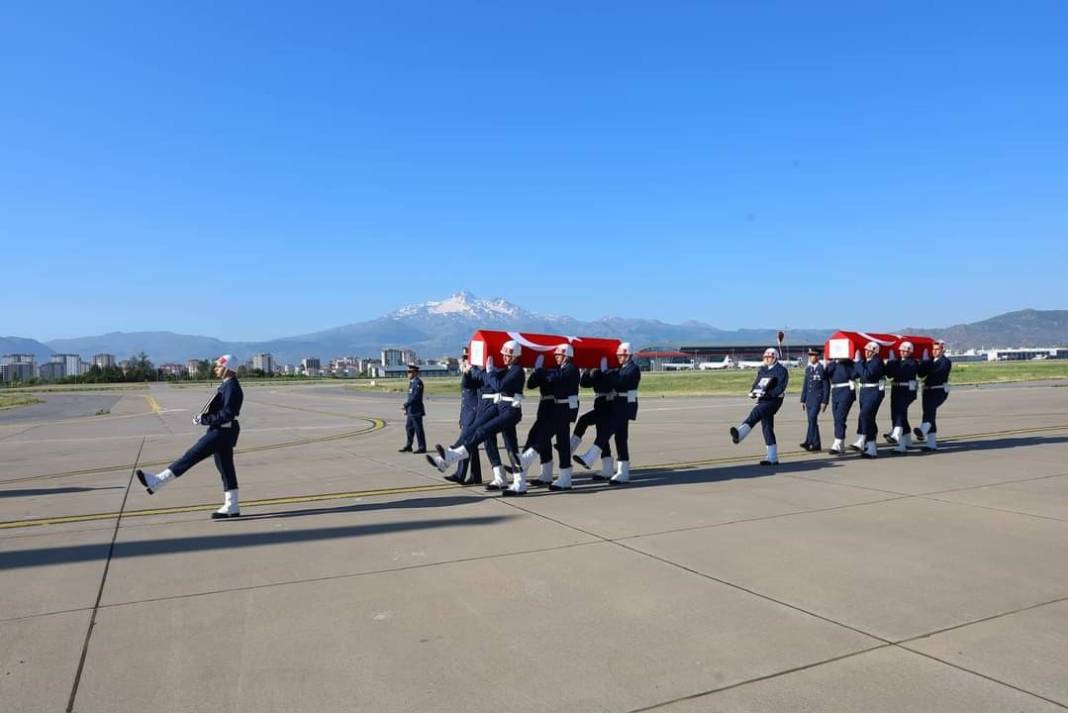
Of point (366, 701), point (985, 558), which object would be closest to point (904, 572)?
point (985, 558)

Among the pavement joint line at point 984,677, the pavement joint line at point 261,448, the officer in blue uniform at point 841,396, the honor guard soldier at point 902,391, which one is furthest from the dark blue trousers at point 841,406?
the pavement joint line at point 261,448

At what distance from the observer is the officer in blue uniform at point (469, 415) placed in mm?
10828

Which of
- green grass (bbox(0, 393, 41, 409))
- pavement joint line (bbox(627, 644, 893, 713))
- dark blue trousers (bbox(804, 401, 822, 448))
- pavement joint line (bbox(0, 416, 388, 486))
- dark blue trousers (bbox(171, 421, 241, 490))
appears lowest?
pavement joint line (bbox(627, 644, 893, 713))

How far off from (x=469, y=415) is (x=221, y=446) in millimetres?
3600

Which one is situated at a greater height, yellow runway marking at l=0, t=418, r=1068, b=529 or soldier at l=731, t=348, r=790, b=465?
soldier at l=731, t=348, r=790, b=465

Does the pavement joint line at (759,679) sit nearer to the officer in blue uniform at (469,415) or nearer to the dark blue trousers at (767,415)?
the officer in blue uniform at (469,415)

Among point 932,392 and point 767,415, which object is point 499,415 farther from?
point 932,392

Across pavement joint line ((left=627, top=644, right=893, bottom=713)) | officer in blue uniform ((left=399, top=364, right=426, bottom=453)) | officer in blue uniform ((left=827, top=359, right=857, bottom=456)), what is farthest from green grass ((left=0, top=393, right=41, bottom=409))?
pavement joint line ((left=627, top=644, right=893, bottom=713))

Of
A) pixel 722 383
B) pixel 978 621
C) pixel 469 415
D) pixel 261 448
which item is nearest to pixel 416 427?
pixel 469 415

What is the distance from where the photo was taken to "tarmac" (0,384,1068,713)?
3.98 m

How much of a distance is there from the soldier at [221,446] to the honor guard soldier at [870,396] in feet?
32.7

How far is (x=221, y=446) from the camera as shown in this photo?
8.65 meters

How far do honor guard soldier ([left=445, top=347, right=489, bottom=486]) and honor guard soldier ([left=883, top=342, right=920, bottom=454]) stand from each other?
7.51m

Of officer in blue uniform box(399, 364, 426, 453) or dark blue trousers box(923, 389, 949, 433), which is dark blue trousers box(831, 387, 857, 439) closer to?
dark blue trousers box(923, 389, 949, 433)
